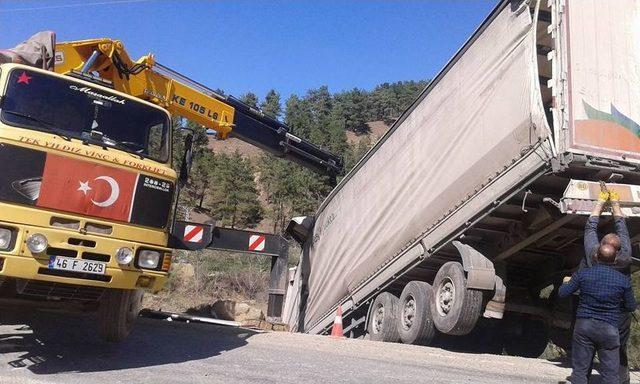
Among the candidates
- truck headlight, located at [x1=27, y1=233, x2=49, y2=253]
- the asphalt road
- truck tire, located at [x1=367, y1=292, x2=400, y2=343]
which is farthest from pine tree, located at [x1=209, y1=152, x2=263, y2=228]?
truck headlight, located at [x1=27, y1=233, x2=49, y2=253]

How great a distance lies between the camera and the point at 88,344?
5867 millimetres

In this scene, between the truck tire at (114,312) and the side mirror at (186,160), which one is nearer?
the truck tire at (114,312)

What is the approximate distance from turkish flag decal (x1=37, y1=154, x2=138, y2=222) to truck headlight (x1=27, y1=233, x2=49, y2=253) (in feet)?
0.92

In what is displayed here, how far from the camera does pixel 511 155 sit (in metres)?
6.18

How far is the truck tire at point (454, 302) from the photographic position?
6.89 m

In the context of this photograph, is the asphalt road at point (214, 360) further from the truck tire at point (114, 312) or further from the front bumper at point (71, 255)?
the front bumper at point (71, 255)

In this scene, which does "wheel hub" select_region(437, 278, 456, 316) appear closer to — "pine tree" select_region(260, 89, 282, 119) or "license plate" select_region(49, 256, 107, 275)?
"license plate" select_region(49, 256, 107, 275)

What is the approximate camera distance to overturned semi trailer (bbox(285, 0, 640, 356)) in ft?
18.9

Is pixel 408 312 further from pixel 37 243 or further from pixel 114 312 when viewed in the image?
pixel 37 243

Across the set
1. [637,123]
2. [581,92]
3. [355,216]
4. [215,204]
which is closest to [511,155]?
[581,92]

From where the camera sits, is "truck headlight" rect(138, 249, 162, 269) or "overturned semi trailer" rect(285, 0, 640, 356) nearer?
"truck headlight" rect(138, 249, 162, 269)

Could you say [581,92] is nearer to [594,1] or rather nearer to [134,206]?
[594,1]

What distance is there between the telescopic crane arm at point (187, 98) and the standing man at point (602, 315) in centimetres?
547

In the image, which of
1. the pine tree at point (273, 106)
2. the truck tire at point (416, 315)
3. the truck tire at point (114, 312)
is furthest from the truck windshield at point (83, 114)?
the pine tree at point (273, 106)
